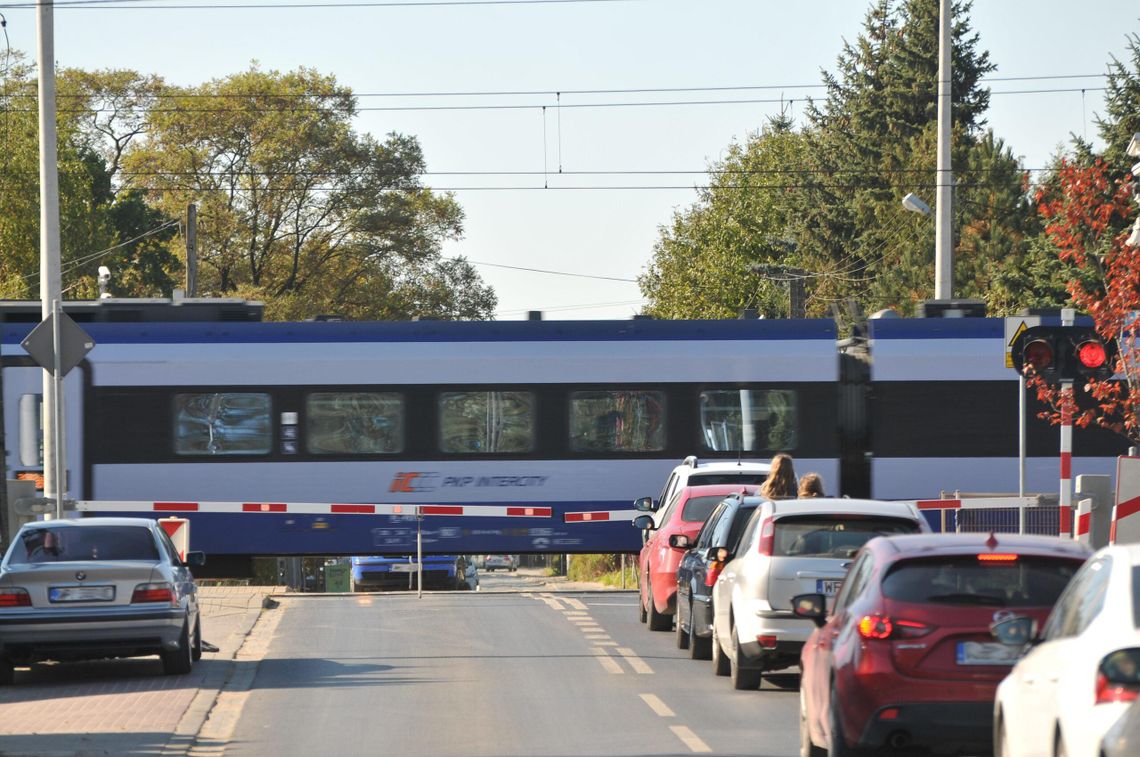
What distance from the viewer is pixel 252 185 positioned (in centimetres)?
6894

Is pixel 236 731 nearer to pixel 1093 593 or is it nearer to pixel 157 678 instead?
pixel 157 678

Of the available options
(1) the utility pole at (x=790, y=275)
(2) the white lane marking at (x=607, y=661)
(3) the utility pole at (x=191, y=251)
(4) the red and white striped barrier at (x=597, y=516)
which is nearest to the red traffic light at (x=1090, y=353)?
(2) the white lane marking at (x=607, y=661)

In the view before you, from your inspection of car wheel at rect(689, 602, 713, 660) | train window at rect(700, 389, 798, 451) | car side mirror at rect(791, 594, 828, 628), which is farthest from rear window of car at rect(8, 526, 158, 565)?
train window at rect(700, 389, 798, 451)

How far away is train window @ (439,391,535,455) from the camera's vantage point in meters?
29.5

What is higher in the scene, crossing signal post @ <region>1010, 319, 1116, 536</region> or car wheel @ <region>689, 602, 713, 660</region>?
crossing signal post @ <region>1010, 319, 1116, 536</region>

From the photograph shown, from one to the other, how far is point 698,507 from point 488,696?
5339mm

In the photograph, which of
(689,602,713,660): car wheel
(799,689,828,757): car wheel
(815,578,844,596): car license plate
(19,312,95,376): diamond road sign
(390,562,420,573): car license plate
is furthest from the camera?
(390,562,420,573): car license plate

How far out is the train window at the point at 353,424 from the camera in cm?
2938

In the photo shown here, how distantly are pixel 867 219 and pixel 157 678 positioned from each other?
61855 mm

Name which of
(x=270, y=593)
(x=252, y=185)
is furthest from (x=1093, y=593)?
(x=252, y=185)

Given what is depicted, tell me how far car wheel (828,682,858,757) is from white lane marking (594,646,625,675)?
7.22 m

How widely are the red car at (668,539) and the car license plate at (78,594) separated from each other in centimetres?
558

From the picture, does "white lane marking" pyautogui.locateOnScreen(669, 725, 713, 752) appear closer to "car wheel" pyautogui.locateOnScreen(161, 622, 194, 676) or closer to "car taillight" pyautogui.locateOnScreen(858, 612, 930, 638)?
"car taillight" pyautogui.locateOnScreen(858, 612, 930, 638)

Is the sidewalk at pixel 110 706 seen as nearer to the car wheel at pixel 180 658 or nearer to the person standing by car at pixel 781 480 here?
the car wheel at pixel 180 658
